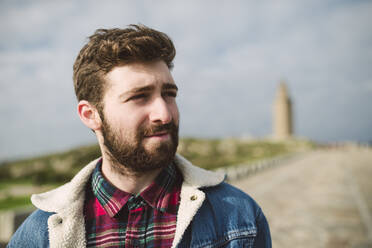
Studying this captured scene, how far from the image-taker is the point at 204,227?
5.27 ft

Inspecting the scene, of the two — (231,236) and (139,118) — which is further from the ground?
(139,118)

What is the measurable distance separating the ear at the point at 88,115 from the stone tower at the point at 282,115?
7789 centimetres

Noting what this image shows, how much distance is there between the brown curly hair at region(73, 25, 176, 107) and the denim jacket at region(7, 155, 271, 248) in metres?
0.65

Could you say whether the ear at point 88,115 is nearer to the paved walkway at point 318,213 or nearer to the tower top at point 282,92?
the paved walkway at point 318,213

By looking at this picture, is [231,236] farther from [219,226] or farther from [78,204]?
[78,204]

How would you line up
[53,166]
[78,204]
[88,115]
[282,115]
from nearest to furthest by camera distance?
[78,204] < [88,115] < [53,166] < [282,115]

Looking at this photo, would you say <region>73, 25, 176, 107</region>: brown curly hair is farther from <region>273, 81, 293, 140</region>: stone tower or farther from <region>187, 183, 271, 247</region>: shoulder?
<region>273, 81, 293, 140</region>: stone tower

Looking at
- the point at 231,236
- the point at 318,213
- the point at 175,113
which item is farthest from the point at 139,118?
the point at 318,213

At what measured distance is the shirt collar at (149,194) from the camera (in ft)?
5.40

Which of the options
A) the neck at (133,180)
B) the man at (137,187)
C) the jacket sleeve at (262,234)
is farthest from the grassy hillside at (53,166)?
the jacket sleeve at (262,234)

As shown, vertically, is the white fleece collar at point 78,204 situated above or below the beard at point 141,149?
below

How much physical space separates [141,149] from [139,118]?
Answer: 180 millimetres

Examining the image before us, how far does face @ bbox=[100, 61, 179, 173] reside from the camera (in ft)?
5.19

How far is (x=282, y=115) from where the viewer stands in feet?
254
